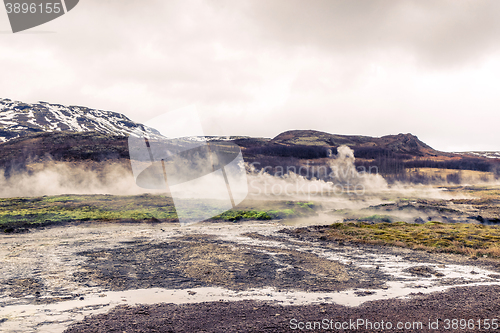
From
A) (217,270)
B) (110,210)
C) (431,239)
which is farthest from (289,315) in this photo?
(110,210)

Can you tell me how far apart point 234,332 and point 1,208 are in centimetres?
5211

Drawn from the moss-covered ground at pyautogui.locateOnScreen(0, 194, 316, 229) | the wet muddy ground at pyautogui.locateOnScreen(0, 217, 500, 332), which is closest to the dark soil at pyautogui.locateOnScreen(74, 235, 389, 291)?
the wet muddy ground at pyautogui.locateOnScreen(0, 217, 500, 332)

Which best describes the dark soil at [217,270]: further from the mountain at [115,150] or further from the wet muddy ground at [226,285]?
the mountain at [115,150]

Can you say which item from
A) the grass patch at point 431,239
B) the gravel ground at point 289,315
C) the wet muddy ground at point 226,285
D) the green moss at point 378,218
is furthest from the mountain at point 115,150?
the green moss at point 378,218

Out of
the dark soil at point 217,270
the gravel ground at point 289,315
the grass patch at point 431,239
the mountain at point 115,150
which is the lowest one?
the grass patch at point 431,239

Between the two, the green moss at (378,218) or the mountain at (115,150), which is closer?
the green moss at (378,218)

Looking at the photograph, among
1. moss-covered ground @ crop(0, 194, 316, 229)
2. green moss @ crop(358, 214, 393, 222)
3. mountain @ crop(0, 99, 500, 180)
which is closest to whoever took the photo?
moss-covered ground @ crop(0, 194, 316, 229)

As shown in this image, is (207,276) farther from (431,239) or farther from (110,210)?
(110,210)

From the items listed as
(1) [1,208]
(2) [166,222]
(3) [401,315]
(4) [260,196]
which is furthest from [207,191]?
(3) [401,315]

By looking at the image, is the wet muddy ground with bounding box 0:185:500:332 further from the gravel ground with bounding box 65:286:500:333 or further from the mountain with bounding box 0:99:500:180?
the mountain with bounding box 0:99:500:180

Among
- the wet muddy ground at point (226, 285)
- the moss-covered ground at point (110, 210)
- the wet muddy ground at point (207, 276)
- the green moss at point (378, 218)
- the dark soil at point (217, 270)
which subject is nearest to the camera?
the wet muddy ground at point (226, 285)

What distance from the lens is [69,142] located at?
105250 mm

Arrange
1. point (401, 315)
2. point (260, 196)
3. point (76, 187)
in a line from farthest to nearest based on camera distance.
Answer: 1. point (76, 187)
2. point (260, 196)
3. point (401, 315)

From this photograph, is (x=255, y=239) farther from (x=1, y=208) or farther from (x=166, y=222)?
(x=1, y=208)
